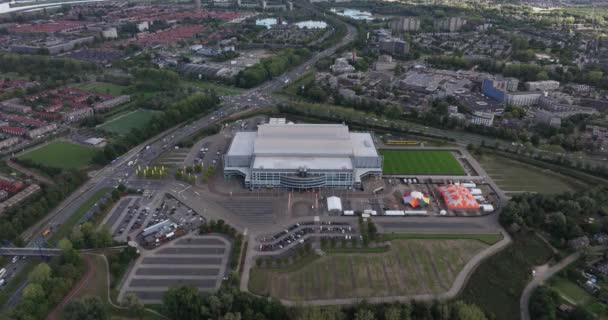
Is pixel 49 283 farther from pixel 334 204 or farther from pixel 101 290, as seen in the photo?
pixel 334 204

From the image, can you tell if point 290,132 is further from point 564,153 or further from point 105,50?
point 105,50

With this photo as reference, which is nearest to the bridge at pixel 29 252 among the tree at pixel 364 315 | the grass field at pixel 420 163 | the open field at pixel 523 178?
the tree at pixel 364 315

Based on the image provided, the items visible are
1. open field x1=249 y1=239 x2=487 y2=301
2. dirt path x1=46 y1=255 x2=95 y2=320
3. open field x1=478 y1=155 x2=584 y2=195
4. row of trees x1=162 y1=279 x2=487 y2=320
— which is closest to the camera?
row of trees x1=162 y1=279 x2=487 y2=320

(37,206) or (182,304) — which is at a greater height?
(37,206)

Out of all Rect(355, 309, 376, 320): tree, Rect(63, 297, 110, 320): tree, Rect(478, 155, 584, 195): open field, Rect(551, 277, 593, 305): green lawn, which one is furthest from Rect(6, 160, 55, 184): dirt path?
Rect(478, 155, 584, 195): open field

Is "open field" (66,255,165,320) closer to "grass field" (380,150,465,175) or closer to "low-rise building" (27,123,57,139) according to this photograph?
"grass field" (380,150,465,175)

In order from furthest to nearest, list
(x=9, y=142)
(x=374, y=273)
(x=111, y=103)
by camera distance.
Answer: (x=111, y=103) → (x=9, y=142) → (x=374, y=273)

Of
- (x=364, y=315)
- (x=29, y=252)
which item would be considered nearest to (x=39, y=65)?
(x=29, y=252)
